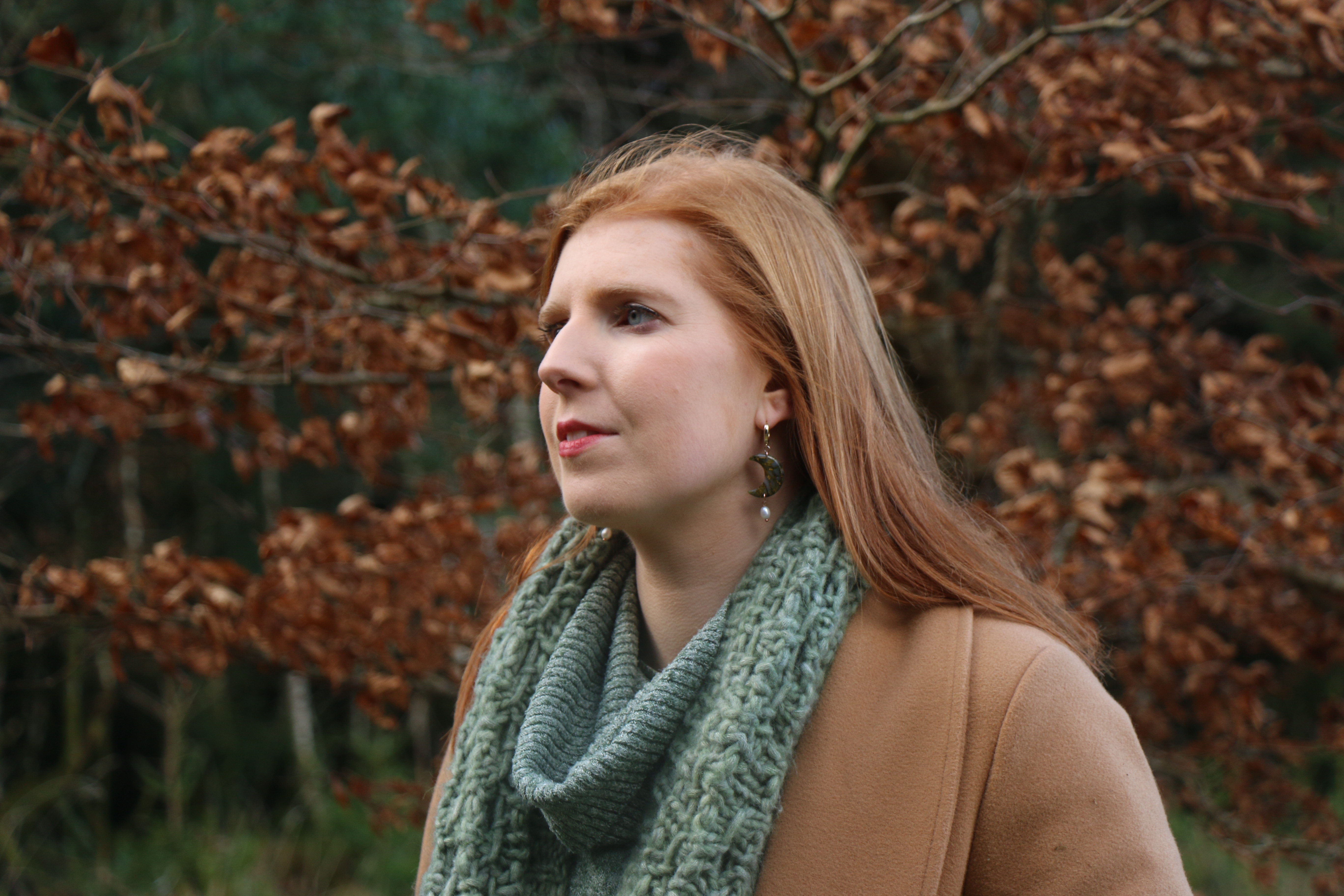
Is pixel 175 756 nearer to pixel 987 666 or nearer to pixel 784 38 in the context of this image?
pixel 784 38

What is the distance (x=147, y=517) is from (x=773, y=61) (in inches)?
233

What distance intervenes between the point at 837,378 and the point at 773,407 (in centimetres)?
10

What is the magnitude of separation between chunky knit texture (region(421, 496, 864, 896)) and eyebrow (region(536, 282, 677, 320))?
0.38 m

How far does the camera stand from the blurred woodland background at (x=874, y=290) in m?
2.50

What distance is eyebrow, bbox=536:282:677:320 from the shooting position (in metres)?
1.51

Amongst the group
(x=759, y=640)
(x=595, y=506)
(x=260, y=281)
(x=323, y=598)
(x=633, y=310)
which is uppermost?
(x=633, y=310)

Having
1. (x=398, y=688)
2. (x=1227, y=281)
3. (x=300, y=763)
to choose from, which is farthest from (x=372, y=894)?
(x=1227, y=281)

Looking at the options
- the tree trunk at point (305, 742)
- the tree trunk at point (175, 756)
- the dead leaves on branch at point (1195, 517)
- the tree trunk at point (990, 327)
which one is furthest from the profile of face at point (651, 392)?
the tree trunk at point (305, 742)

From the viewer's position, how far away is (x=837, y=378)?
1.56m

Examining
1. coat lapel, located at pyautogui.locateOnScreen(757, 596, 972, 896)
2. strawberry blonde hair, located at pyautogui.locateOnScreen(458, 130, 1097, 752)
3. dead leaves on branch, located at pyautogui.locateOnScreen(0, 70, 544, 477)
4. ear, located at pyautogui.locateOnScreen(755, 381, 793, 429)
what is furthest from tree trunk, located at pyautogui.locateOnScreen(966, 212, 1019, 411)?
coat lapel, located at pyautogui.locateOnScreen(757, 596, 972, 896)

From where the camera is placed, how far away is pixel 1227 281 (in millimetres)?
5930

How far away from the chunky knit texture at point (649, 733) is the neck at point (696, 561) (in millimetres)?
60

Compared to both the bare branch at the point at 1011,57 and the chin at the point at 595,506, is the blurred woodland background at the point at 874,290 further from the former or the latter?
the chin at the point at 595,506

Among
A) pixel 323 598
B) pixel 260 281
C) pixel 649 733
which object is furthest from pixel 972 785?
pixel 260 281
